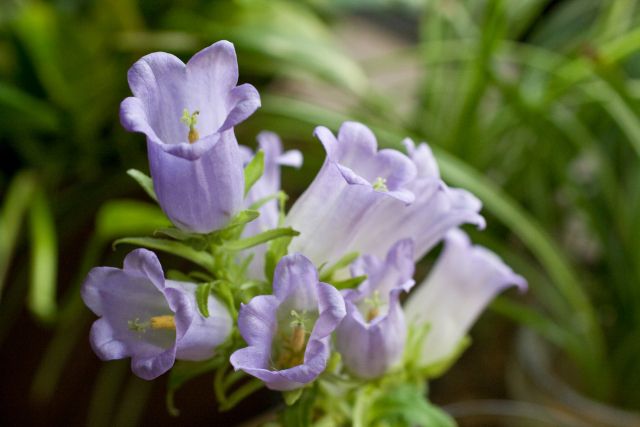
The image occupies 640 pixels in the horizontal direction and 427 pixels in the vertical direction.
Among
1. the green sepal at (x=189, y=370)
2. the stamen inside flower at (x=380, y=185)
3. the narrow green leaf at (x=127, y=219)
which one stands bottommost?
the narrow green leaf at (x=127, y=219)

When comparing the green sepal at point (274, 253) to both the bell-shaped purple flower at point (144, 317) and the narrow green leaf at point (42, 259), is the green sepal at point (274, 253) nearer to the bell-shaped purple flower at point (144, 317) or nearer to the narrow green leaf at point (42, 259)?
the bell-shaped purple flower at point (144, 317)

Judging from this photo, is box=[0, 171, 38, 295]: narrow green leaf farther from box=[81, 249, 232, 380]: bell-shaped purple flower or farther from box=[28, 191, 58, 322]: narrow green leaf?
box=[81, 249, 232, 380]: bell-shaped purple flower

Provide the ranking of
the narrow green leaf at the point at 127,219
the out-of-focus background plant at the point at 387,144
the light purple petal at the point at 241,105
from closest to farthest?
the light purple petal at the point at 241,105 < the narrow green leaf at the point at 127,219 < the out-of-focus background plant at the point at 387,144

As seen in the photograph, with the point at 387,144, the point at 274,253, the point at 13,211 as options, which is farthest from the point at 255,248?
the point at 13,211

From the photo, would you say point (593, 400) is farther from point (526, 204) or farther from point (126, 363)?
point (126, 363)

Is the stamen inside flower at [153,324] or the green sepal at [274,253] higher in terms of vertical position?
the green sepal at [274,253]

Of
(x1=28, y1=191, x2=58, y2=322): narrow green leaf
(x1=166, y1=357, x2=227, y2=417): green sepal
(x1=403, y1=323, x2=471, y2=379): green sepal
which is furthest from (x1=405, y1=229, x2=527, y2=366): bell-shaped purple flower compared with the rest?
(x1=28, y1=191, x2=58, y2=322): narrow green leaf

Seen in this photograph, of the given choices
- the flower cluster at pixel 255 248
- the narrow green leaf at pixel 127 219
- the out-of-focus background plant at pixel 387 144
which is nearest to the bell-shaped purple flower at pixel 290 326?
the flower cluster at pixel 255 248
